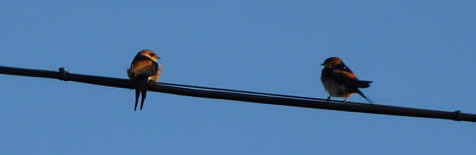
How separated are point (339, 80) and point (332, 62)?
121 cm

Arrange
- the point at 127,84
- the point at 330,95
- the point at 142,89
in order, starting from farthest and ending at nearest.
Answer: the point at 330,95
the point at 142,89
the point at 127,84

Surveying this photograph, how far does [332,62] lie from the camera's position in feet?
40.7

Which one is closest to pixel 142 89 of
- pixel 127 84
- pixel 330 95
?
pixel 127 84

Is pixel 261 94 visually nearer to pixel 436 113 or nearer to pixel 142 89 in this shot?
pixel 436 113

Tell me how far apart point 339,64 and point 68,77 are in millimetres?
5496

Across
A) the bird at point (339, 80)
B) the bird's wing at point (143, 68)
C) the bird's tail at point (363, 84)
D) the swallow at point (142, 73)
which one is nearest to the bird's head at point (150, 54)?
the swallow at point (142, 73)

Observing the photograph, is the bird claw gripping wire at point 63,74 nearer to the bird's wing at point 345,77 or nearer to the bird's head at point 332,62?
the bird's wing at point 345,77

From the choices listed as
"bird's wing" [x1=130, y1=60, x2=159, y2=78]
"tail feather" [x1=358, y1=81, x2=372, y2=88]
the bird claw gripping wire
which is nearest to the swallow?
"bird's wing" [x1=130, y1=60, x2=159, y2=78]

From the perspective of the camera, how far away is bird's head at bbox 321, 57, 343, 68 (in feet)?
40.3

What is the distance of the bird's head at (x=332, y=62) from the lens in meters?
12.3

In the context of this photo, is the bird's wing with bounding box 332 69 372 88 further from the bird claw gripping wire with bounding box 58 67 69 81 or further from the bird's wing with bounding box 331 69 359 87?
the bird claw gripping wire with bounding box 58 67 69 81

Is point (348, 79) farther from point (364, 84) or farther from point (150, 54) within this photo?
point (150, 54)

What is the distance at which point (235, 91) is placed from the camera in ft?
24.4

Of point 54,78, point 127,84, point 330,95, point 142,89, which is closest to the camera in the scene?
point 54,78
